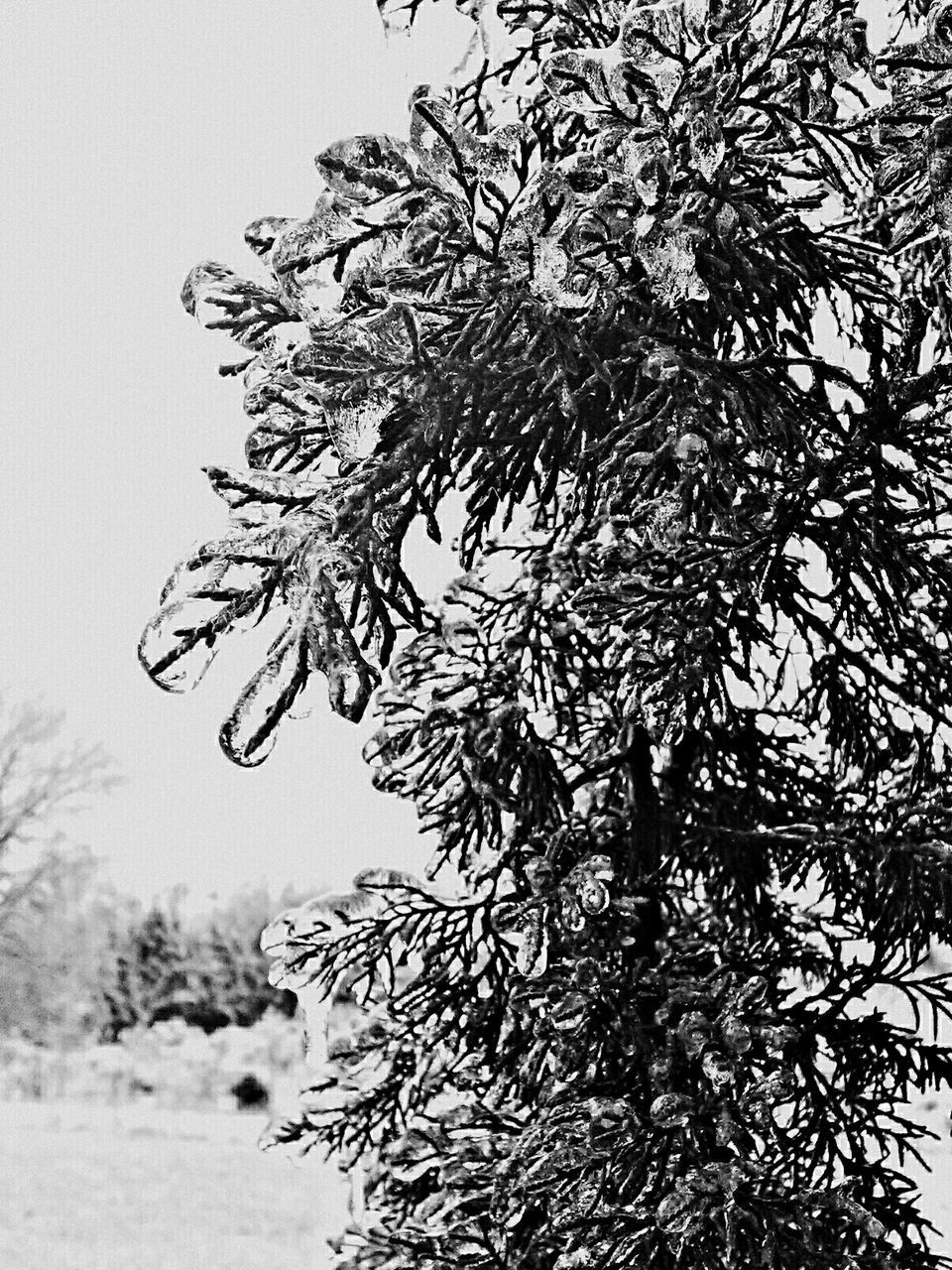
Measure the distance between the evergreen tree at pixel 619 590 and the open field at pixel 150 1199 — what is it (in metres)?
12.1

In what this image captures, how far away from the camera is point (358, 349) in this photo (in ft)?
5.30

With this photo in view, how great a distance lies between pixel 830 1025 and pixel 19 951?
2509 centimetres

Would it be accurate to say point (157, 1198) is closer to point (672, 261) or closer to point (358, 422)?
point (358, 422)

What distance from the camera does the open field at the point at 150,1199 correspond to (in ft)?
50.4

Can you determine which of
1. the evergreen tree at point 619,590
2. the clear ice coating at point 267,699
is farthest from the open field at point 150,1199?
the clear ice coating at point 267,699

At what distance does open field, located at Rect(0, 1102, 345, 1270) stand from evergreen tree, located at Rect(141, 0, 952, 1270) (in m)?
12.1

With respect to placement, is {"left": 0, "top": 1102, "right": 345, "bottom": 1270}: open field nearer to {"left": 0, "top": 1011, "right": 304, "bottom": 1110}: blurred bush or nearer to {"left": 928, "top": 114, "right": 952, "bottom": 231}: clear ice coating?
{"left": 0, "top": 1011, "right": 304, "bottom": 1110}: blurred bush

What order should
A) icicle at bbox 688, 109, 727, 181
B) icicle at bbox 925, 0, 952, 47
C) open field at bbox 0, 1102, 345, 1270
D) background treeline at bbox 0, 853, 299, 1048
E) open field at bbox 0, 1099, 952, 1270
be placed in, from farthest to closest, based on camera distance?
background treeline at bbox 0, 853, 299, 1048 < open field at bbox 0, 1102, 345, 1270 < open field at bbox 0, 1099, 952, 1270 < icicle at bbox 925, 0, 952, 47 < icicle at bbox 688, 109, 727, 181

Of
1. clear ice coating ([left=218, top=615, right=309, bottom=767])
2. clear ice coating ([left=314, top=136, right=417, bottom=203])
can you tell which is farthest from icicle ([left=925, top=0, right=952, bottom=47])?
clear ice coating ([left=218, top=615, right=309, bottom=767])

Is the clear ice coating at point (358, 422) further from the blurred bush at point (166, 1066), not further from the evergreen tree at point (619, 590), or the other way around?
the blurred bush at point (166, 1066)

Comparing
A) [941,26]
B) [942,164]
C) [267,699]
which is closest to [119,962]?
[267,699]

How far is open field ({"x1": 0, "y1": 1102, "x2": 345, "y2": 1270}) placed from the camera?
15.4 m

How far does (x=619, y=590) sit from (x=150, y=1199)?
19.2m

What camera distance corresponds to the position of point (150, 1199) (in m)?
18.5
